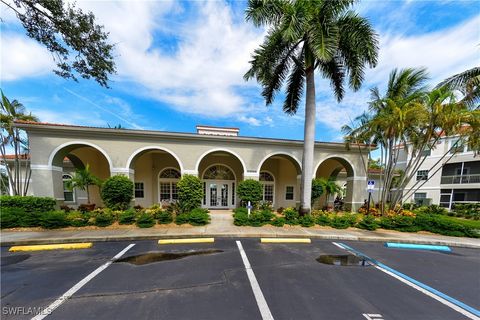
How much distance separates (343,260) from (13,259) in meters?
9.42

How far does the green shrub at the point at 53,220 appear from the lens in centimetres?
761

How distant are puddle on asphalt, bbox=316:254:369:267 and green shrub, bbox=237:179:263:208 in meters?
5.86

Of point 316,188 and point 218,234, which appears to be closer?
point 218,234

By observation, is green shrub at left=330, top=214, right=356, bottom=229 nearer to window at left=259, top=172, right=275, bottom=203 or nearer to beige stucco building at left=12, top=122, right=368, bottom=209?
beige stucco building at left=12, top=122, right=368, bottom=209

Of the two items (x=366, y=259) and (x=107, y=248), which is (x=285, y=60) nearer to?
(x=366, y=259)

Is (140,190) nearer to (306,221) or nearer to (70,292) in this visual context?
(70,292)

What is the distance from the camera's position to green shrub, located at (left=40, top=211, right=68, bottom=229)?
761 centimetres

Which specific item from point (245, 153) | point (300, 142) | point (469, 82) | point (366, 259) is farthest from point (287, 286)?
point (469, 82)

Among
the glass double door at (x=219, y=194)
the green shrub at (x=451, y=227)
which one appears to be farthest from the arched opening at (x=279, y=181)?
the green shrub at (x=451, y=227)

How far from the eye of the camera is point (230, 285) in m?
3.95

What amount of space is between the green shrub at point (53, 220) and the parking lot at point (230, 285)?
164 cm

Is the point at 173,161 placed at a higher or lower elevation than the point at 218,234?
higher

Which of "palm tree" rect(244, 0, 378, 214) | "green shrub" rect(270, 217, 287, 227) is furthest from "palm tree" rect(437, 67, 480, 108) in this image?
"green shrub" rect(270, 217, 287, 227)

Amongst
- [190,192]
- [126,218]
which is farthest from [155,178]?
[126,218]
